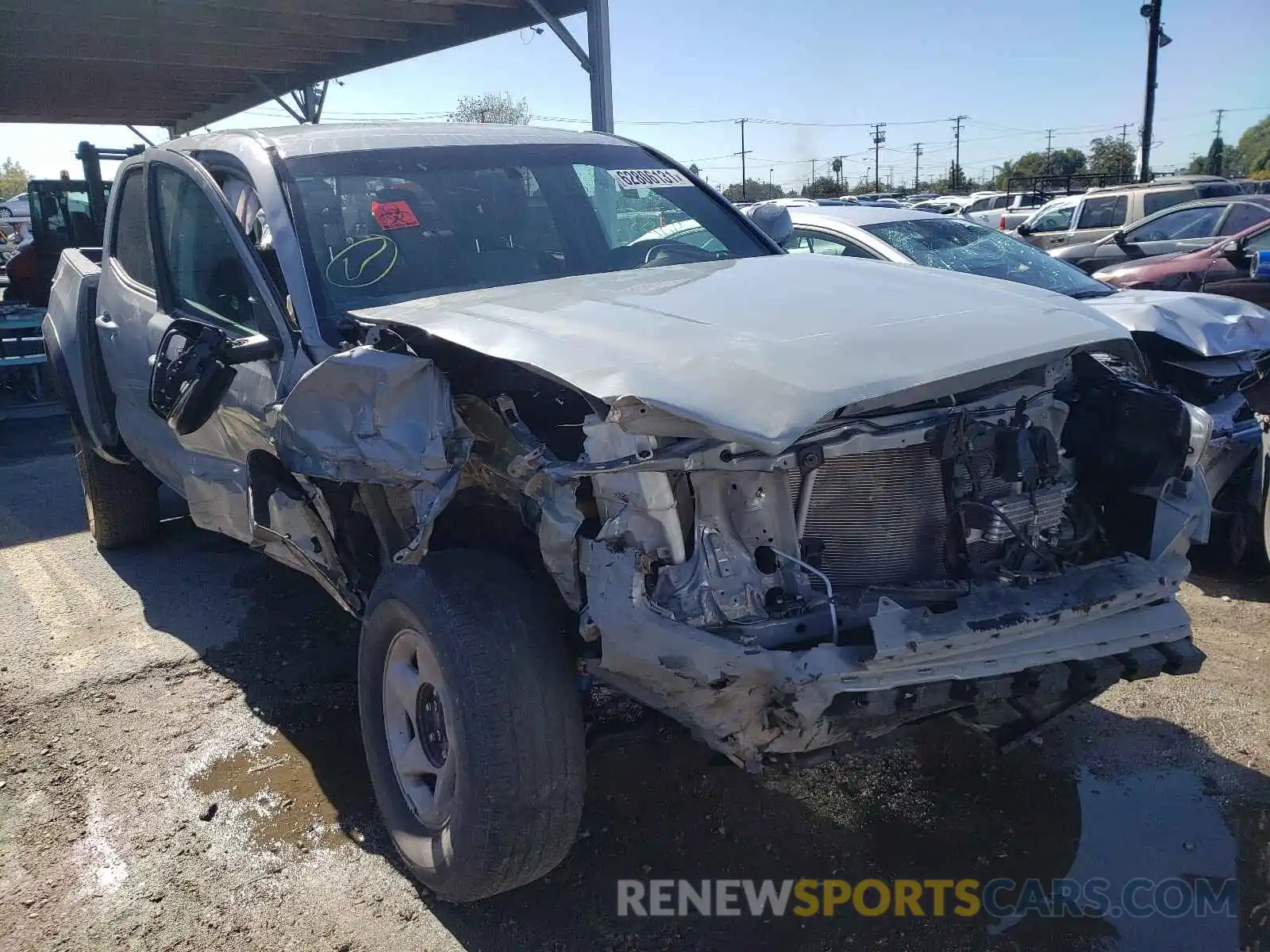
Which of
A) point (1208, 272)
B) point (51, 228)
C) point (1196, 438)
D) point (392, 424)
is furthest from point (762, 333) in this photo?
point (51, 228)

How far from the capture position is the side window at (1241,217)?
11125 mm

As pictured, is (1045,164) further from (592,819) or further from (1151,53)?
(592,819)

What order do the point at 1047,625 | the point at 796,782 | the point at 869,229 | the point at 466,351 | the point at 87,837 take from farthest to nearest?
the point at 869,229
the point at 796,782
the point at 87,837
the point at 466,351
the point at 1047,625

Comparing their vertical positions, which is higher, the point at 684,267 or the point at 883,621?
the point at 684,267

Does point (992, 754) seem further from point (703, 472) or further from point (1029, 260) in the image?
point (1029, 260)

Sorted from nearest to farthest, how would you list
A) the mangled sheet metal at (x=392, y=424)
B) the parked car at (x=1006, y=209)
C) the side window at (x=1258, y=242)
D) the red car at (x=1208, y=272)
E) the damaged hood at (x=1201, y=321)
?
the mangled sheet metal at (x=392, y=424) → the damaged hood at (x=1201, y=321) → the side window at (x=1258, y=242) → the red car at (x=1208, y=272) → the parked car at (x=1006, y=209)

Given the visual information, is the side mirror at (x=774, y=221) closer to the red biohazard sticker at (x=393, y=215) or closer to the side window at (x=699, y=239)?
the side window at (x=699, y=239)

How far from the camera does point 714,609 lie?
225 centimetres

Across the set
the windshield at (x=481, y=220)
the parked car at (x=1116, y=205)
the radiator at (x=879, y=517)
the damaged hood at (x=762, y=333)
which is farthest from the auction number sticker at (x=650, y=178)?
the parked car at (x=1116, y=205)

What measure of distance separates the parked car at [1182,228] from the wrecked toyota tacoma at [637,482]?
29.2 feet

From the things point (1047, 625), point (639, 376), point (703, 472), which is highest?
point (639, 376)

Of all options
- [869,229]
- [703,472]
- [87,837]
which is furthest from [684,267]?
[869,229]

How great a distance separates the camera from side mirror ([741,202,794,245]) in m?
4.41

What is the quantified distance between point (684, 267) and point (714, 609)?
1702mm
